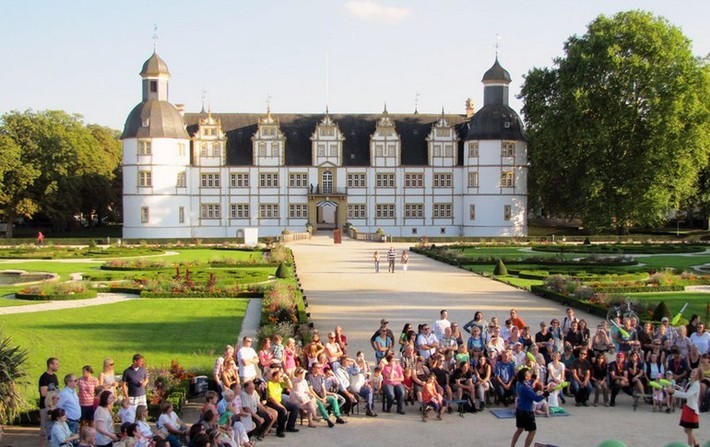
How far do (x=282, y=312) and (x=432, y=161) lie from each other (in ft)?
147

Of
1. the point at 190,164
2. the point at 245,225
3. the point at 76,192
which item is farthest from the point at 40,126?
the point at 245,225

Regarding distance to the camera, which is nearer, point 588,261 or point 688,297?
point 688,297

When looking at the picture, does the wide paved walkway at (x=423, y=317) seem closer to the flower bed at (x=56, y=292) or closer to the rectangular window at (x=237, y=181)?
the flower bed at (x=56, y=292)

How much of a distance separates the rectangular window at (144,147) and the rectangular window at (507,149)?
2742 centimetres

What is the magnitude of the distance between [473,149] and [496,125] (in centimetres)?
262

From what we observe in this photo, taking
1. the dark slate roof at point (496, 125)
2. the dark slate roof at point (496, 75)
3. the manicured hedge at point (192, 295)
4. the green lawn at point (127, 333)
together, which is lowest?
the green lawn at point (127, 333)

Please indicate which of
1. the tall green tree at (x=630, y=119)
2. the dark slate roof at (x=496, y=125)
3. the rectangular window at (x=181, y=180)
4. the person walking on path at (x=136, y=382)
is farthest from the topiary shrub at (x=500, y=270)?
the rectangular window at (x=181, y=180)

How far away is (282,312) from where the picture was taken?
1972 cm

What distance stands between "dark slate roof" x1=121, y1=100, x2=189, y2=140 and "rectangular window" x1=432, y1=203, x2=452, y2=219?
21173 millimetres

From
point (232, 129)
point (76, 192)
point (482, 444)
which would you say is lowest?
point (482, 444)

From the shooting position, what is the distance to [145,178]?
59.2 m

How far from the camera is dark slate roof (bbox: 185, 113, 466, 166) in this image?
6297 centimetres

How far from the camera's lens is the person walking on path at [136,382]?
11703 millimetres

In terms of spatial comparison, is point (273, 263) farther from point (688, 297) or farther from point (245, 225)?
point (245, 225)
